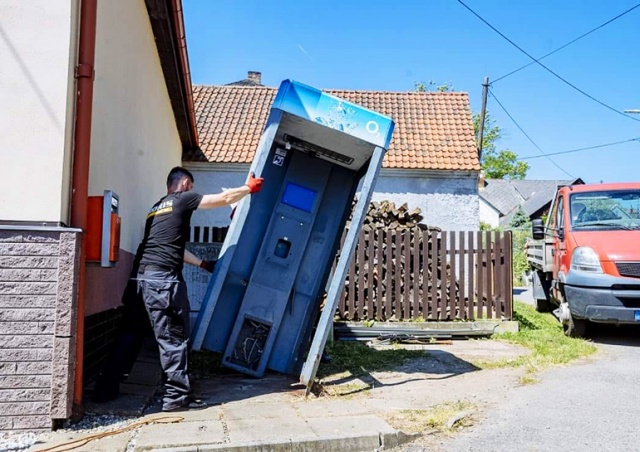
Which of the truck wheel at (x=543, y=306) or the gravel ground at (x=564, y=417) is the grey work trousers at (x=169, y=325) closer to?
the gravel ground at (x=564, y=417)

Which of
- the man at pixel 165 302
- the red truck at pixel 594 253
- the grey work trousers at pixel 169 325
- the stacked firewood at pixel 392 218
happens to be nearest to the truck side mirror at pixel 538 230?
the red truck at pixel 594 253

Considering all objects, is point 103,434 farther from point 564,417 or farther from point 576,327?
point 576,327

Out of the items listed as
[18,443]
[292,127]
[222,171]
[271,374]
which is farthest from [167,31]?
[222,171]

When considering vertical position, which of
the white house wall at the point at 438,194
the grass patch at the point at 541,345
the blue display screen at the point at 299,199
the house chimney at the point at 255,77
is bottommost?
the grass patch at the point at 541,345

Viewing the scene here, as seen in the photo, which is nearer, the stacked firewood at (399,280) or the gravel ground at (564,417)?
the gravel ground at (564,417)

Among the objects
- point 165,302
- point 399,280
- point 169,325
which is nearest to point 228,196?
point 165,302

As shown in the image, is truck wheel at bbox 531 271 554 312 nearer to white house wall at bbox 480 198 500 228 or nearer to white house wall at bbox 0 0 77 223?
white house wall at bbox 0 0 77 223

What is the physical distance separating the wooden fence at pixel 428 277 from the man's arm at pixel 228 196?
4.69 metres

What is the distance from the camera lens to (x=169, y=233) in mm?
4863

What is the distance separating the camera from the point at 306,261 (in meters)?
6.50

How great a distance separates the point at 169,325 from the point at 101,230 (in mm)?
→ 944

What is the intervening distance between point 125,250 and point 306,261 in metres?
1.99

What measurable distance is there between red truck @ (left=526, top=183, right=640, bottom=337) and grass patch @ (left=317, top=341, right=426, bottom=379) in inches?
99.2

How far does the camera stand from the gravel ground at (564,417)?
402cm
